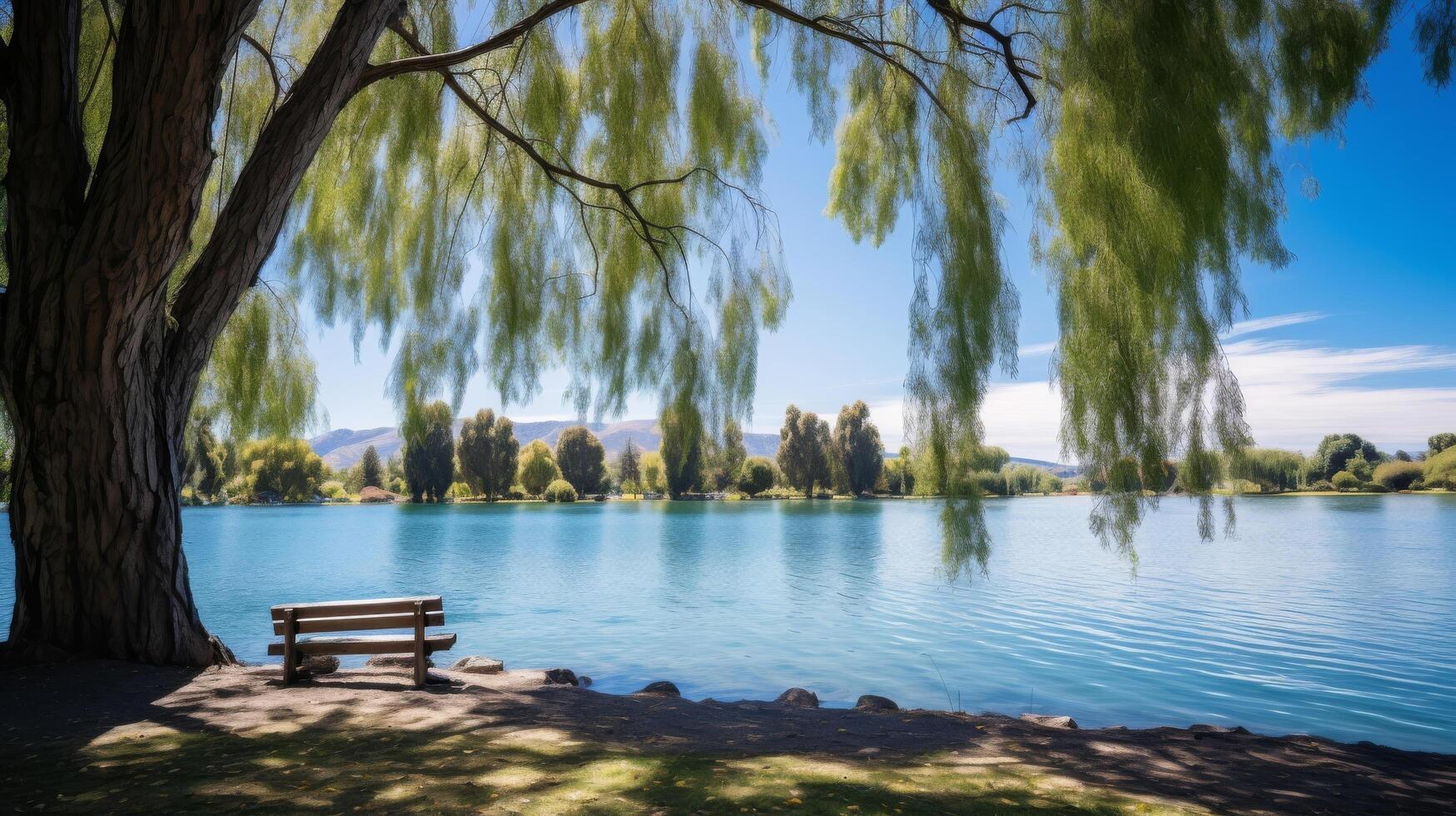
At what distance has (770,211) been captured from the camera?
477cm

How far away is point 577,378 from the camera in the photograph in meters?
4.69

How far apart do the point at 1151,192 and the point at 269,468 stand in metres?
60.9

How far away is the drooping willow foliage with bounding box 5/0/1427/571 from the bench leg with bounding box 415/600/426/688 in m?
1.13

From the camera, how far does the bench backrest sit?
187 inches

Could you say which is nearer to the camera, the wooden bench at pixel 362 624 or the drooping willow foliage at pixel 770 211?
the drooping willow foliage at pixel 770 211

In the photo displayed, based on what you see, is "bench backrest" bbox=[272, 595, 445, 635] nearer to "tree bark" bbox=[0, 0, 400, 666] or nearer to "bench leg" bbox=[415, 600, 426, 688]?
"bench leg" bbox=[415, 600, 426, 688]

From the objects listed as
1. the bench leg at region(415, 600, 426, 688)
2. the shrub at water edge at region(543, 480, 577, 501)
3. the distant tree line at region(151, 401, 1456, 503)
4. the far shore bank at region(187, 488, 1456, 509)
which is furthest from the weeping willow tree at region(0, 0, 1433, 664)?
the shrub at water edge at region(543, 480, 577, 501)

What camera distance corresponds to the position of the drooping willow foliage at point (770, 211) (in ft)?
10.00

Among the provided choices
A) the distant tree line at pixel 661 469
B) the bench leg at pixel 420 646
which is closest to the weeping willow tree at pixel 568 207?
the bench leg at pixel 420 646

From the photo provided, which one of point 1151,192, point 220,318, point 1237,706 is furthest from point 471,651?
point 1151,192

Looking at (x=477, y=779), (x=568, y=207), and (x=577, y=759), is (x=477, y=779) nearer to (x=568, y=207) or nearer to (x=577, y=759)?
(x=577, y=759)

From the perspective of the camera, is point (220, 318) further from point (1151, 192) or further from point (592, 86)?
point (1151, 192)

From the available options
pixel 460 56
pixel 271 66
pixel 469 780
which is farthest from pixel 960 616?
pixel 271 66

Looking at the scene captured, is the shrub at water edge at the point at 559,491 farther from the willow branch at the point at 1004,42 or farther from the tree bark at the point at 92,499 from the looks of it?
the willow branch at the point at 1004,42
